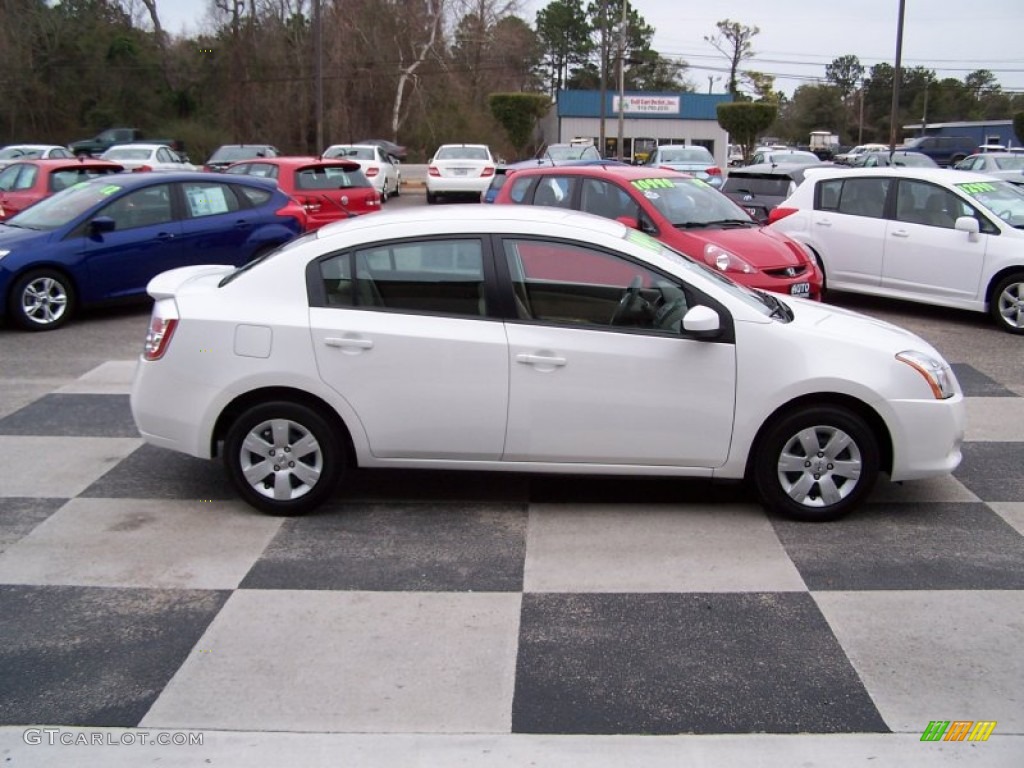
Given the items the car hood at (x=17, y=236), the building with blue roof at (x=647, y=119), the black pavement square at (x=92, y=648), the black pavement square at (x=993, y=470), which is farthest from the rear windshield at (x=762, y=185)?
the building with blue roof at (x=647, y=119)

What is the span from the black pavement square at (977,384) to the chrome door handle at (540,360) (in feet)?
14.7

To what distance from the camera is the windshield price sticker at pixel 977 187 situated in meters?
10.9

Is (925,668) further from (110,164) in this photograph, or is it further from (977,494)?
(110,164)

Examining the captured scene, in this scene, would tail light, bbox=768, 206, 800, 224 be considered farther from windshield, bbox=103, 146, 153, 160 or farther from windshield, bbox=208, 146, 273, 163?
windshield, bbox=103, 146, 153, 160

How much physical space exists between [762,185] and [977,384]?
8942mm

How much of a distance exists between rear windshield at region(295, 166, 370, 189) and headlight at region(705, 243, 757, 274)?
9642 mm

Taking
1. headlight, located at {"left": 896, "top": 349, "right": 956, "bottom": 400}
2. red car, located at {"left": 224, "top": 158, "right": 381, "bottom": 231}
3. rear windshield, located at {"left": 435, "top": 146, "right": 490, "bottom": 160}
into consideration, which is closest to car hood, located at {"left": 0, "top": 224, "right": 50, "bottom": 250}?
red car, located at {"left": 224, "top": 158, "right": 381, "bottom": 231}

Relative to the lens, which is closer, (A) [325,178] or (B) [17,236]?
(B) [17,236]

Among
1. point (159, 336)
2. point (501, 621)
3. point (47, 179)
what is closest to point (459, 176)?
point (47, 179)

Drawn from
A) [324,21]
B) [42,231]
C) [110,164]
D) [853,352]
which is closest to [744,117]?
[324,21]

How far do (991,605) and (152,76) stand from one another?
56.9 meters

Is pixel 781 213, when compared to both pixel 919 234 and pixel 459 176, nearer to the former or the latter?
pixel 919 234

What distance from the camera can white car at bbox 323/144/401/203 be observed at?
28.1 metres

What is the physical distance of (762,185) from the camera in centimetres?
1695
